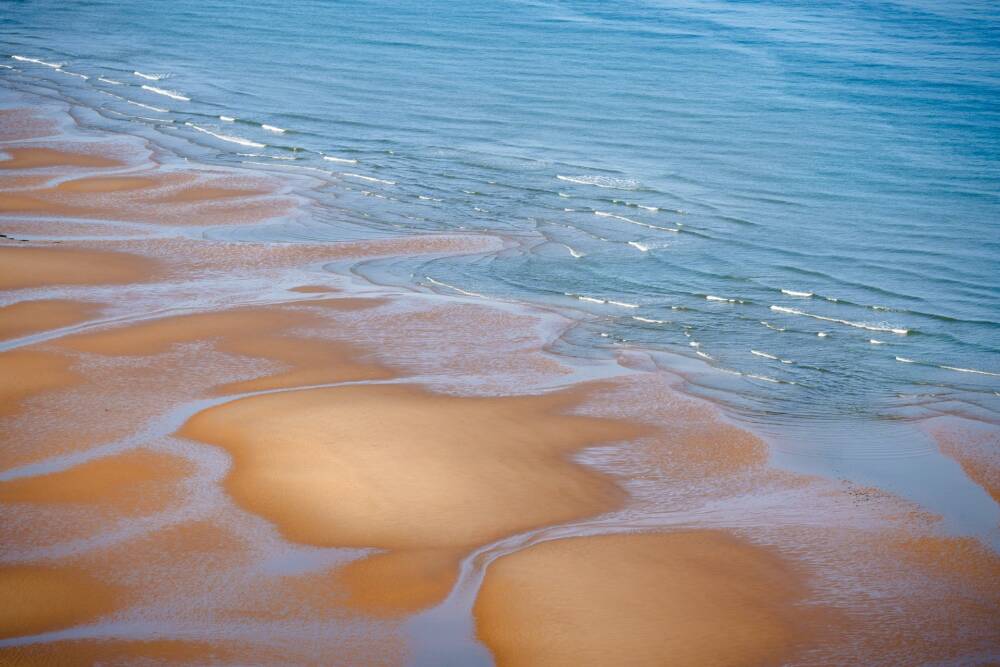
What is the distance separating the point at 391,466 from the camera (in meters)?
4.62

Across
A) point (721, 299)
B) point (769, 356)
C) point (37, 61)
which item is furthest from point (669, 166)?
point (37, 61)

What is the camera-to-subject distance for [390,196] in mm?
10328

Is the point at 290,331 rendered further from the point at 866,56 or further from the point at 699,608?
the point at 866,56

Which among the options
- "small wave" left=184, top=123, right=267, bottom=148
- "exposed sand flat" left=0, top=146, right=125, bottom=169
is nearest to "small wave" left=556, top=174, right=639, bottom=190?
"small wave" left=184, top=123, right=267, bottom=148

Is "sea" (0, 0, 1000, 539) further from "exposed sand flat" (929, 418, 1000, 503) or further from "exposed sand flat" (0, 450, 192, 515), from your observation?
"exposed sand flat" (0, 450, 192, 515)

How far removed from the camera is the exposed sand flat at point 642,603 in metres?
3.48

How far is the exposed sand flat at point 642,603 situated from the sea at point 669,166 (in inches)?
45.3

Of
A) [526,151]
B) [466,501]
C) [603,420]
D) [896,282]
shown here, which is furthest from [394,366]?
[526,151]

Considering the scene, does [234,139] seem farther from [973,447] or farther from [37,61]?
[973,447]

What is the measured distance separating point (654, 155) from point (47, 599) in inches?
402

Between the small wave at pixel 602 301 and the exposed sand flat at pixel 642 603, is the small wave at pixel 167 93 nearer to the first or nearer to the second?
the small wave at pixel 602 301

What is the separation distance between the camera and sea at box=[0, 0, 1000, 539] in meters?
6.44

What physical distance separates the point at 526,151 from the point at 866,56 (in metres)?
12.2

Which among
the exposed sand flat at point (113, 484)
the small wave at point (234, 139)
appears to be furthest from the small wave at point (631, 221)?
the exposed sand flat at point (113, 484)
